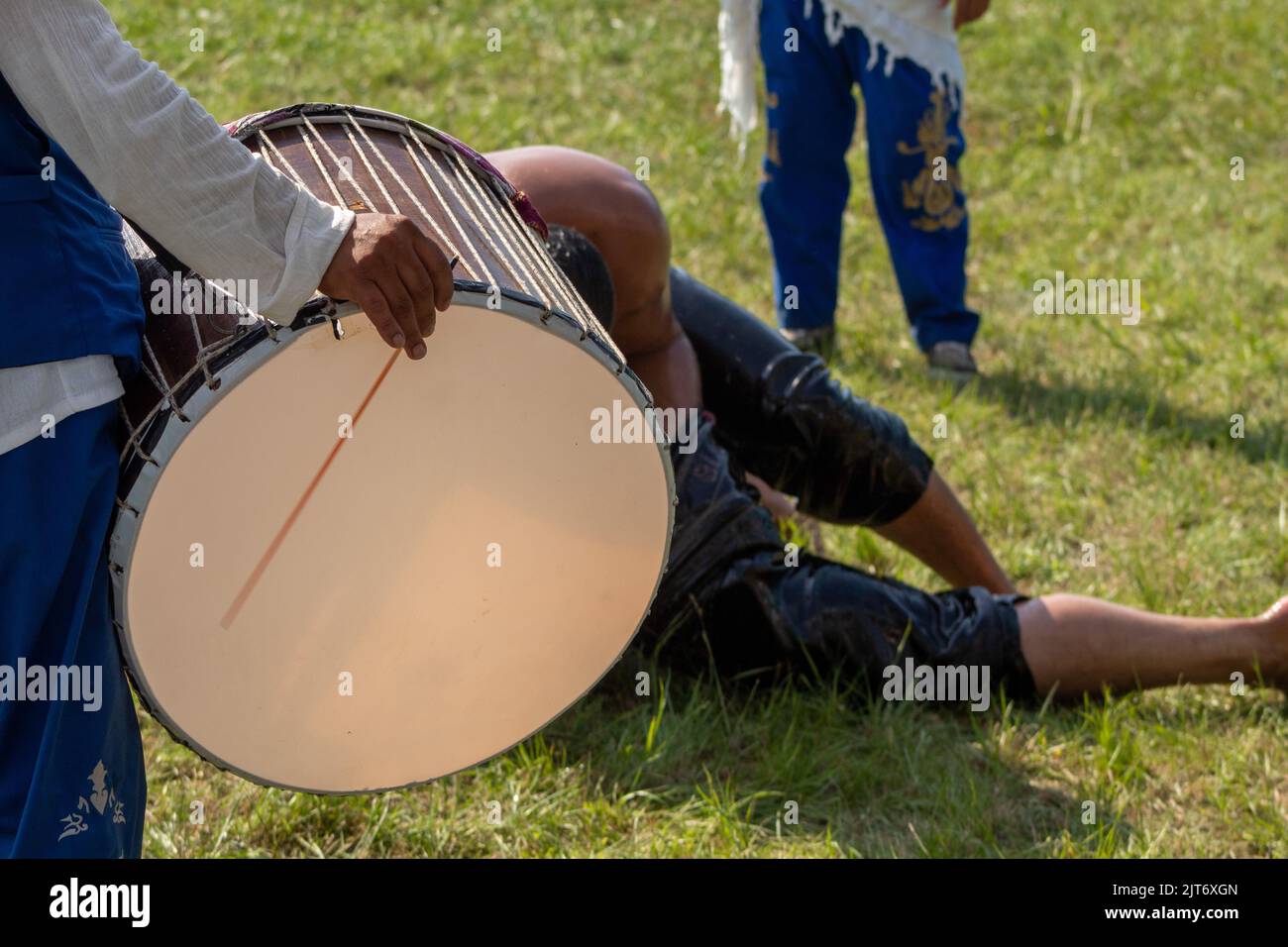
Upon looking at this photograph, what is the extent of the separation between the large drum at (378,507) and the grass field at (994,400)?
43cm

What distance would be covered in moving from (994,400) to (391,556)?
2400mm

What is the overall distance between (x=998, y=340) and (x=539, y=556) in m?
2.71

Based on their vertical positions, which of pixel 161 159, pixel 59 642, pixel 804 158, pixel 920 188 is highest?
pixel 804 158

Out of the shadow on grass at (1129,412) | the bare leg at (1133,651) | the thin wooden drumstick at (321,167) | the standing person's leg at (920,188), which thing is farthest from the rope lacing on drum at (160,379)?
the standing person's leg at (920,188)

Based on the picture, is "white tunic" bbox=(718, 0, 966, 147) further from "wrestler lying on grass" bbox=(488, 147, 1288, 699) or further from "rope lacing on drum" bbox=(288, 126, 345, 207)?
"rope lacing on drum" bbox=(288, 126, 345, 207)

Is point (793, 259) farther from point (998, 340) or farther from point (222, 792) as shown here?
point (222, 792)

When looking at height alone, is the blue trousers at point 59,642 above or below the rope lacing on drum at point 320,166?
below

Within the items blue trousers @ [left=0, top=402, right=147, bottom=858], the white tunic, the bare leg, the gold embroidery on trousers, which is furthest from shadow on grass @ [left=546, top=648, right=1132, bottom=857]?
the white tunic

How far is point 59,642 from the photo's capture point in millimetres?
→ 1638

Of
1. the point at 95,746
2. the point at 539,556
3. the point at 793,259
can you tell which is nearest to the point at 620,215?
the point at 539,556

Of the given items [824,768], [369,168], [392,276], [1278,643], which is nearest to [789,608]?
[824,768]

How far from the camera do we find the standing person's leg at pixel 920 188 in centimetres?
412

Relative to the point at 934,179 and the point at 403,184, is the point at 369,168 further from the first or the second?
the point at 934,179

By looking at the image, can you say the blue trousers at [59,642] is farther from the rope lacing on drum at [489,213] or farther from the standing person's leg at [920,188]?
the standing person's leg at [920,188]
